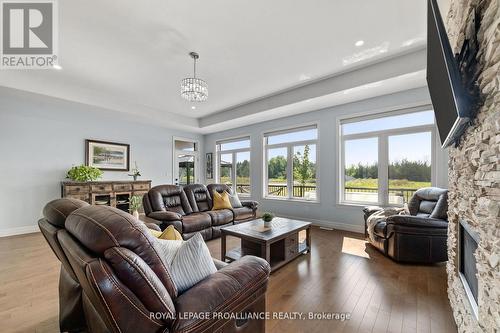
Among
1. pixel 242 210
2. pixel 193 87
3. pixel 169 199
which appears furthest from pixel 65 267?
pixel 242 210

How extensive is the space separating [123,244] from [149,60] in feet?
10.7

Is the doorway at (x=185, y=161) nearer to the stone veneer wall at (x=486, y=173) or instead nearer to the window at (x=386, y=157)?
the window at (x=386, y=157)

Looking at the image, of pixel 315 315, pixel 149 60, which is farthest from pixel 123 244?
pixel 149 60

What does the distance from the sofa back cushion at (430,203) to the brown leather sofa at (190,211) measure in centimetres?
288

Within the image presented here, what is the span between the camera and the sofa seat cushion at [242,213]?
14.2ft

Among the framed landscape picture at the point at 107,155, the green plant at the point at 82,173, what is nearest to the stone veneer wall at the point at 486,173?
the green plant at the point at 82,173

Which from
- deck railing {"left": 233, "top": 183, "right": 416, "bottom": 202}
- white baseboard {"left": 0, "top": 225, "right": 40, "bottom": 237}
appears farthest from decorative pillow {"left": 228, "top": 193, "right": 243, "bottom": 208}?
white baseboard {"left": 0, "top": 225, "right": 40, "bottom": 237}

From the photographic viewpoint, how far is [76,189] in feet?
14.6

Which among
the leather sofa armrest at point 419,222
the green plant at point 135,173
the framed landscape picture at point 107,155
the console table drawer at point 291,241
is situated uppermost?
the framed landscape picture at point 107,155

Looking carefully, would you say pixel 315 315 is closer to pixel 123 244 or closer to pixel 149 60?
pixel 123 244

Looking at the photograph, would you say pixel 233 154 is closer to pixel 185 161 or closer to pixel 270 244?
pixel 185 161

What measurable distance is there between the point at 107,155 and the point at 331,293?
5.62 m

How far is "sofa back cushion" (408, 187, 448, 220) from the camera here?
2.86 metres

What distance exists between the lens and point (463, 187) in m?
1.53
